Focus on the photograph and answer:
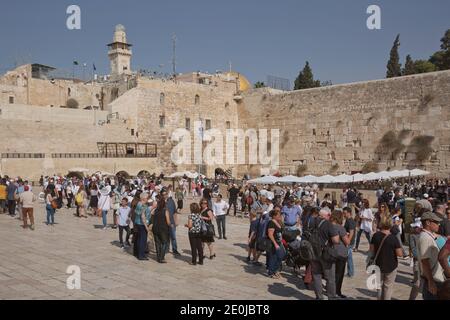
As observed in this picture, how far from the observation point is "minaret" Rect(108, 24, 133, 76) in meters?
45.4

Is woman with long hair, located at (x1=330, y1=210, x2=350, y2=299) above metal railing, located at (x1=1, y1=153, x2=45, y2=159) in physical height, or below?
Answer: below

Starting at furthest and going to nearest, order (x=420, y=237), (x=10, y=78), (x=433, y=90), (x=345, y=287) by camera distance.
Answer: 1. (x=10, y=78)
2. (x=433, y=90)
3. (x=345, y=287)
4. (x=420, y=237)

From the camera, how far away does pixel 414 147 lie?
25266mm

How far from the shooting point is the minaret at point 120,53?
45.4 m

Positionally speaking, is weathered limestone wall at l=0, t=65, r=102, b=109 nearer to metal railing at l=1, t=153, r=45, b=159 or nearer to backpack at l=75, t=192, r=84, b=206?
metal railing at l=1, t=153, r=45, b=159

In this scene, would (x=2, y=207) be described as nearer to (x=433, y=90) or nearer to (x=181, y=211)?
(x=181, y=211)

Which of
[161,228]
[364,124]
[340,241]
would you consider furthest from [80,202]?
[364,124]

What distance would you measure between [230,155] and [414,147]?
14.6 metres

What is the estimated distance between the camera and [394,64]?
120 ft

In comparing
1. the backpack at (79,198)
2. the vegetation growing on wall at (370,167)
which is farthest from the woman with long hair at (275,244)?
the vegetation growing on wall at (370,167)

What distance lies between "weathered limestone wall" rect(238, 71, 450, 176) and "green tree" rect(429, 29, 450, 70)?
1596cm

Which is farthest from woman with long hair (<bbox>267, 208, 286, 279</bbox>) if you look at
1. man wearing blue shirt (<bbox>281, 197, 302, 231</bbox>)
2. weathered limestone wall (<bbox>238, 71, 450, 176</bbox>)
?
weathered limestone wall (<bbox>238, 71, 450, 176</bbox>)

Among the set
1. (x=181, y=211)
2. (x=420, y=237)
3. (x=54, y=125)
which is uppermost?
(x=54, y=125)

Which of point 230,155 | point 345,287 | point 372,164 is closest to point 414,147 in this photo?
point 372,164
